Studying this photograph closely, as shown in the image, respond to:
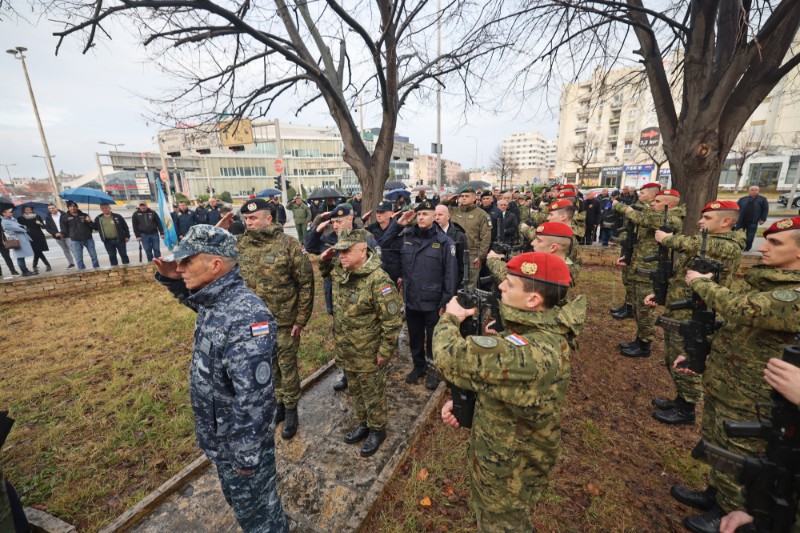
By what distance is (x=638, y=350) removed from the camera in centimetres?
483

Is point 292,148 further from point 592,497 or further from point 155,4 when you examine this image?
point 592,497

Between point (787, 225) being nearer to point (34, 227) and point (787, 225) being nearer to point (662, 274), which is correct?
point (662, 274)

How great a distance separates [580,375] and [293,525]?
12.4ft

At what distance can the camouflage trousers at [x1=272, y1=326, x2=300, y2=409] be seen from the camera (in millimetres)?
3447

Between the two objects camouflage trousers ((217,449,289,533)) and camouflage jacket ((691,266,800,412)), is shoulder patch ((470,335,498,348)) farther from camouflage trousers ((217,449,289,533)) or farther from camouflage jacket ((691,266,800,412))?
camouflage jacket ((691,266,800,412))

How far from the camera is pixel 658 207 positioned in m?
4.98

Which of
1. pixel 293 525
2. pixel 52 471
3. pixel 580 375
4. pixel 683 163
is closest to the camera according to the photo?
pixel 293 525

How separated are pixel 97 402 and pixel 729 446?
6526mm

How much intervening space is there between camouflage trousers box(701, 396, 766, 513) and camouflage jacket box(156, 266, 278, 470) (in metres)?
2.98

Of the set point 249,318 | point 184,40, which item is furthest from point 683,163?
point 184,40

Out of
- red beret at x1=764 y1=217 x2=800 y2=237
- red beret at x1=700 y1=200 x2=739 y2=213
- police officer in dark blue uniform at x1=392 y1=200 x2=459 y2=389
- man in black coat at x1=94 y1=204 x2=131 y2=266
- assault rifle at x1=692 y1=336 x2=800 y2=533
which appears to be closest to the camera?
assault rifle at x1=692 y1=336 x2=800 y2=533

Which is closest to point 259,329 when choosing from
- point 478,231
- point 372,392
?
point 372,392

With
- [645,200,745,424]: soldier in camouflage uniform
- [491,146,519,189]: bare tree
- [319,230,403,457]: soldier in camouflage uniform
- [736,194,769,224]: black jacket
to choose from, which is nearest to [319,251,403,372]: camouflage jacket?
[319,230,403,457]: soldier in camouflage uniform

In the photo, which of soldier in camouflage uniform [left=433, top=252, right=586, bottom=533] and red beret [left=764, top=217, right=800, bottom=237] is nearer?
soldier in camouflage uniform [left=433, top=252, right=586, bottom=533]
